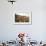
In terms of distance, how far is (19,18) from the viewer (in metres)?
5.15

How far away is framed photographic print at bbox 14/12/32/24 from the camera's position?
511cm

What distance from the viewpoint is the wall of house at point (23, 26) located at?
5.06 meters

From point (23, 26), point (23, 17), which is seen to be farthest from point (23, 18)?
point (23, 26)

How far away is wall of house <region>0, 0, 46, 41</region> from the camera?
5.06m

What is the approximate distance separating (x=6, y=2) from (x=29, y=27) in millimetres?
1387

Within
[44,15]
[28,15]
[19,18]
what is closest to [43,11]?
[44,15]

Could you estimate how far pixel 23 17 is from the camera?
16.9 ft

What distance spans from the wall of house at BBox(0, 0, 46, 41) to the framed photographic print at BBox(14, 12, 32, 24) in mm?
124

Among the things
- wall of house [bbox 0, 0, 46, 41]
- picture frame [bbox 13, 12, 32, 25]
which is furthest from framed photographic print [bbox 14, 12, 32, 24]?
wall of house [bbox 0, 0, 46, 41]

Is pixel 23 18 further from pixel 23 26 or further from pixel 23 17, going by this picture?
pixel 23 26

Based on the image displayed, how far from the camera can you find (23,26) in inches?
202

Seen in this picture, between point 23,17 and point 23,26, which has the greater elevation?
point 23,17

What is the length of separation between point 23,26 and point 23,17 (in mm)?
372

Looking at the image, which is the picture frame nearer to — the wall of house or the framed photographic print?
the framed photographic print
